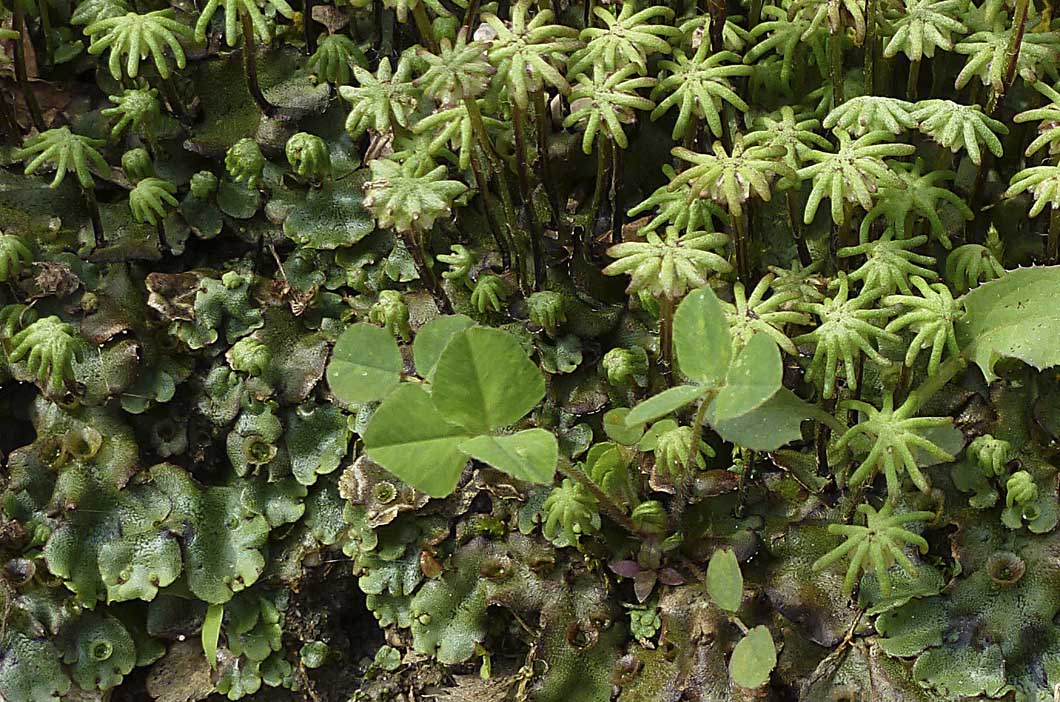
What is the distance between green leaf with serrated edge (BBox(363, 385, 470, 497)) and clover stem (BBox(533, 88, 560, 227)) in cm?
66

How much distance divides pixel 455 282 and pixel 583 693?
2.76 feet

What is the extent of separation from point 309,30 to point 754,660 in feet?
5.34

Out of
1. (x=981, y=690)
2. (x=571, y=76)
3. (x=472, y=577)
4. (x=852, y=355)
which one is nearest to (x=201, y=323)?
(x=472, y=577)

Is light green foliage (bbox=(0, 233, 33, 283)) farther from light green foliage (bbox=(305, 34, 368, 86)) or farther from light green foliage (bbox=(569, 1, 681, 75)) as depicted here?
light green foliage (bbox=(569, 1, 681, 75))

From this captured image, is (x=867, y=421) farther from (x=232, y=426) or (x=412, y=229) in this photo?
(x=232, y=426)

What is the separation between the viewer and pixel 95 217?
2203mm

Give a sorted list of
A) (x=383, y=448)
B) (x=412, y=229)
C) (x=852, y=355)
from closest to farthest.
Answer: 1. (x=383, y=448)
2. (x=852, y=355)
3. (x=412, y=229)

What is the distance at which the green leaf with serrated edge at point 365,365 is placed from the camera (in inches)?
62.6

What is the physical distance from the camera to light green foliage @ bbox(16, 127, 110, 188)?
207cm

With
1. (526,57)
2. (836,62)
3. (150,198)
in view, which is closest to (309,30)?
(150,198)

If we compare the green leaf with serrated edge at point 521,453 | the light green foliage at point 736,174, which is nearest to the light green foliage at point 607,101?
the light green foliage at point 736,174

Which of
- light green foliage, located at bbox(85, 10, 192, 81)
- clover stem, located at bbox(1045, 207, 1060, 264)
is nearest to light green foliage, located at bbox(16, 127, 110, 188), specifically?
light green foliage, located at bbox(85, 10, 192, 81)

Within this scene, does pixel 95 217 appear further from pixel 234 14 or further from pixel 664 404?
pixel 664 404

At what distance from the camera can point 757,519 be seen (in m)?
1.93
